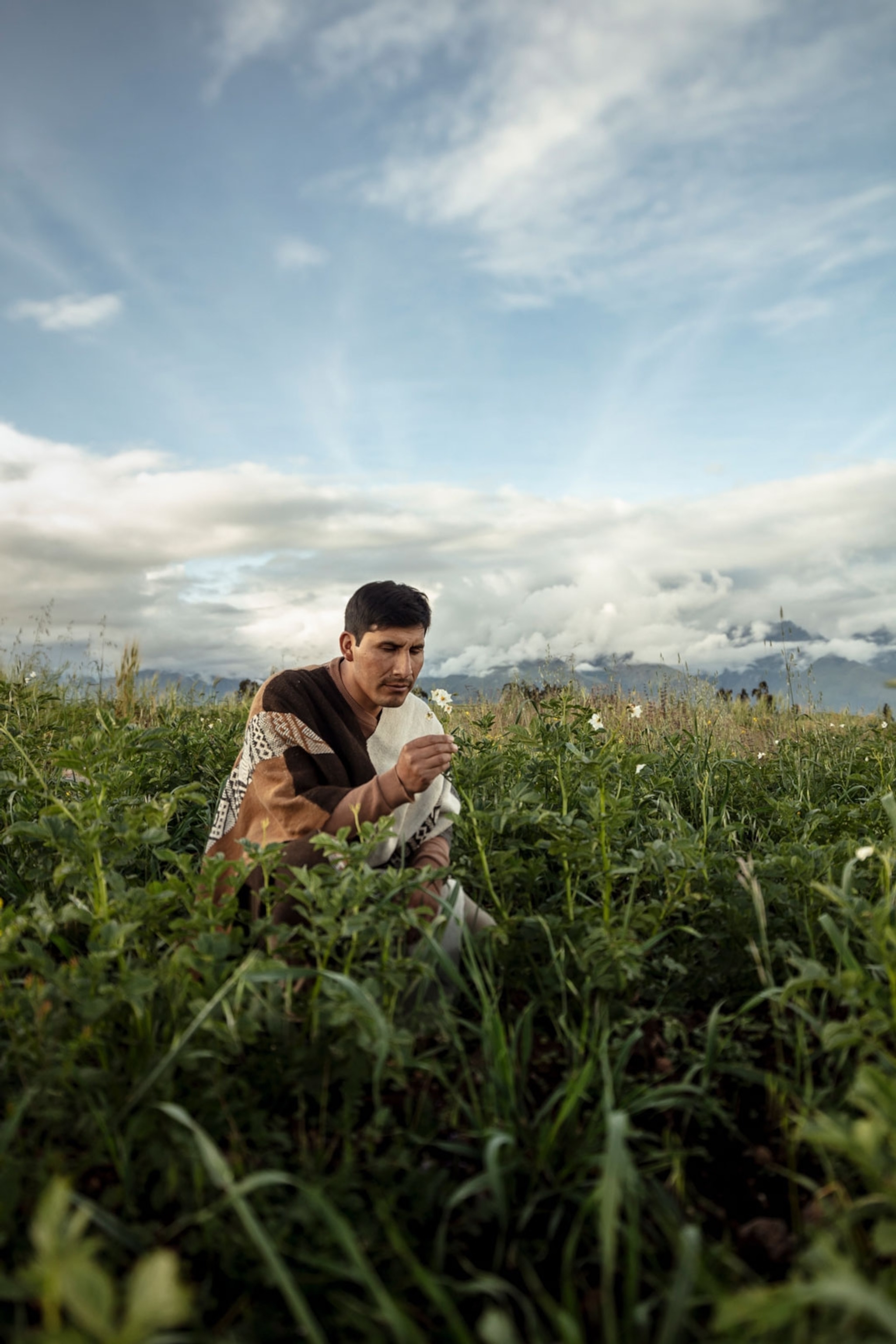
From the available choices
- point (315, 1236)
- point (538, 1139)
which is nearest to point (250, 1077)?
point (315, 1236)

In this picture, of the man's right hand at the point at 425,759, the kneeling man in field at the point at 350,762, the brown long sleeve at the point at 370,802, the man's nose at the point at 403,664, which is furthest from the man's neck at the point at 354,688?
the man's right hand at the point at 425,759

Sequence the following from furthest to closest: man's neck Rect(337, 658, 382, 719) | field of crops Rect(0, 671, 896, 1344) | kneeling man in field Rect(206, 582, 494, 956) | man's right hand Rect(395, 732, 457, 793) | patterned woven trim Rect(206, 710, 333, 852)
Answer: man's neck Rect(337, 658, 382, 719) → patterned woven trim Rect(206, 710, 333, 852) → kneeling man in field Rect(206, 582, 494, 956) → man's right hand Rect(395, 732, 457, 793) → field of crops Rect(0, 671, 896, 1344)

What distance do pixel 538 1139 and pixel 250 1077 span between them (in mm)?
623

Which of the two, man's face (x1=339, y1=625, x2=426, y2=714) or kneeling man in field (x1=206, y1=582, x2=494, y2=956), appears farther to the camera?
man's face (x1=339, y1=625, x2=426, y2=714)

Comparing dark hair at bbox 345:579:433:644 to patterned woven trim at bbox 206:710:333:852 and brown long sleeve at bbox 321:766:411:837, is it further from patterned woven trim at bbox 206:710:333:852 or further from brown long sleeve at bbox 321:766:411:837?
brown long sleeve at bbox 321:766:411:837

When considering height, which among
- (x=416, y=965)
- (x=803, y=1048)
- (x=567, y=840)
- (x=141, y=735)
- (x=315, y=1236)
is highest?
(x=141, y=735)

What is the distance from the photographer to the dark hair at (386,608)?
291cm

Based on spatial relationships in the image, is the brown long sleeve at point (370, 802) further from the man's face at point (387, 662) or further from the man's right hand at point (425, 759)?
the man's face at point (387, 662)

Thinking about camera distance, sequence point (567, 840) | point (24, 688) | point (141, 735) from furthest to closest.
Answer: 1. point (24, 688)
2. point (141, 735)
3. point (567, 840)

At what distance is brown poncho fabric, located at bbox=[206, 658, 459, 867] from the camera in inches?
105

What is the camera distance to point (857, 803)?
13.6 ft

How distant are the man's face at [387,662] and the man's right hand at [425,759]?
1.74 ft

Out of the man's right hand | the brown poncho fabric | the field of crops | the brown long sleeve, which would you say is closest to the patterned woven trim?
the brown poncho fabric

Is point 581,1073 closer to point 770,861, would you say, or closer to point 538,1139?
point 538,1139
